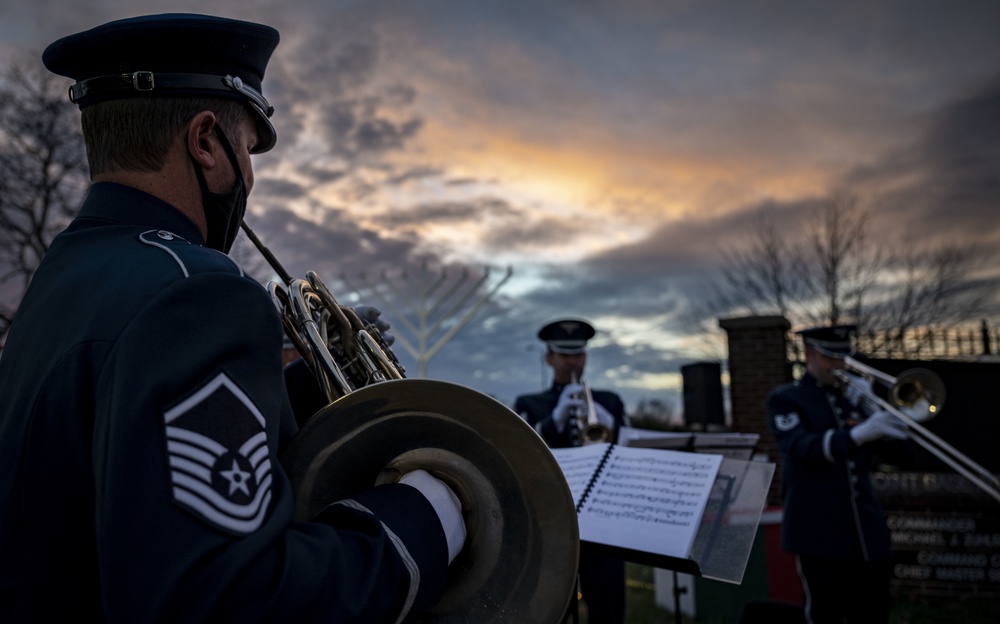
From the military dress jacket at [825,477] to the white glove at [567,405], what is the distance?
1.34 meters

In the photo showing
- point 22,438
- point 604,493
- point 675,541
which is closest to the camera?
point 22,438

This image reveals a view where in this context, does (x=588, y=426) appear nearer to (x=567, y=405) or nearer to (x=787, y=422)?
(x=567, y=405)

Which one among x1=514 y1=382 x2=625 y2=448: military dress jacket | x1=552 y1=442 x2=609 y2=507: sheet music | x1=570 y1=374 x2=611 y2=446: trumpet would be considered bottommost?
x1=552 y1=442 x2=609 y2=507: sheet music

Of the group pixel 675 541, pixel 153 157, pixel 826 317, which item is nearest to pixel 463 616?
pixel 153 157

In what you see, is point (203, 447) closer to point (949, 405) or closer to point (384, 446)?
point (384, 446)

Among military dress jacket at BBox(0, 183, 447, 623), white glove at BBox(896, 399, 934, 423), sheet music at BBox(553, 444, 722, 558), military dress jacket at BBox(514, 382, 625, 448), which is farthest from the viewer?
military dress jacket at BBox(514, 382, 625, 448)

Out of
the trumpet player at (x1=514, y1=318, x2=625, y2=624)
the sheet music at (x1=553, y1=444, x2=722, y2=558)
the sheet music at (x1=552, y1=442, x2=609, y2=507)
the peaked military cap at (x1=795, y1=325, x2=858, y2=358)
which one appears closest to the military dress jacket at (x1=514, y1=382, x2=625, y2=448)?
the trumpet player at (x1=514, y1=318, x2=625, y2=624)

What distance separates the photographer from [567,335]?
5801 millimetres

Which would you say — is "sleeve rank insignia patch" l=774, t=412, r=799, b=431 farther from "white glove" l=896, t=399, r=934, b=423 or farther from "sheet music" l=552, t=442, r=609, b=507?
"sheet music" l=552, t=442, r=609, b=507

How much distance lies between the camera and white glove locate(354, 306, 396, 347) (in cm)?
216

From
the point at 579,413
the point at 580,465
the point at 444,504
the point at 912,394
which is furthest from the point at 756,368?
the point at 444,504

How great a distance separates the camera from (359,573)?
104cm

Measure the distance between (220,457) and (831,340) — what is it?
4.96 metres

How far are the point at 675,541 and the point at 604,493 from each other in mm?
325
